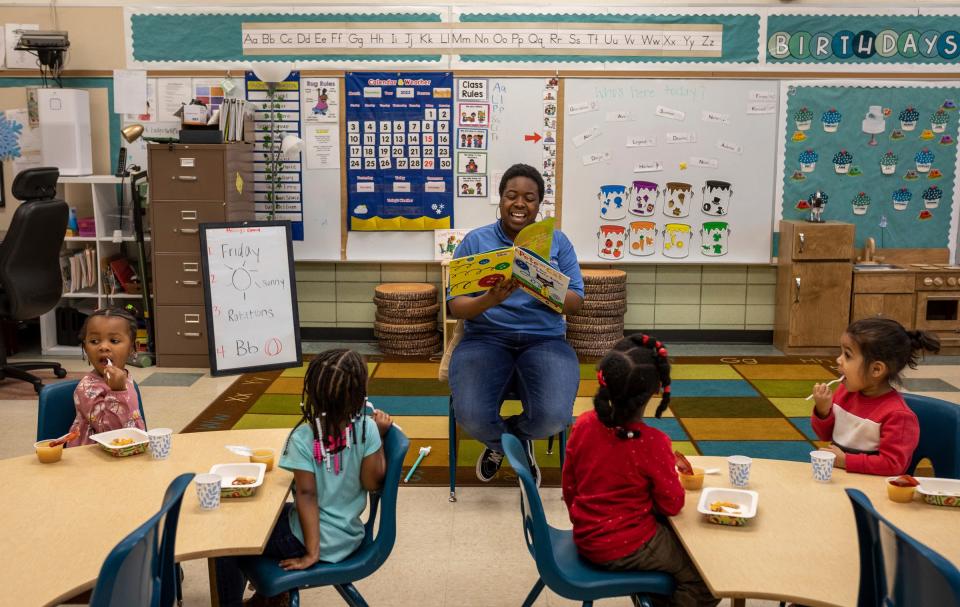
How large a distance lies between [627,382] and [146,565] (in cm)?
122

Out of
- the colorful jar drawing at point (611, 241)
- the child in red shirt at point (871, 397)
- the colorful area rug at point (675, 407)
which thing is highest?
the colorful jar drawing at point (611, 241)

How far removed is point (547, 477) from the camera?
14.6 feet

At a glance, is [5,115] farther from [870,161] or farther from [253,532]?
[870,161]

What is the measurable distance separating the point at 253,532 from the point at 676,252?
5.21m

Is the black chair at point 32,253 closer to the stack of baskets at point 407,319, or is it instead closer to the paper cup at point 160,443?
the stack of baskets at point 407,319

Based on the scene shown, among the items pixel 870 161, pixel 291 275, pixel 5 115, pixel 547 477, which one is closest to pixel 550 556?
pixel 547 477

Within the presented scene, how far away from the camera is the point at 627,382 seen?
2.45 m

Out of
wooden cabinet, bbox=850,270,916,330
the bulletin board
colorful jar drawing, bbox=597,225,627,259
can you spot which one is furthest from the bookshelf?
wooden cabinet, bbox=850,270,916,330

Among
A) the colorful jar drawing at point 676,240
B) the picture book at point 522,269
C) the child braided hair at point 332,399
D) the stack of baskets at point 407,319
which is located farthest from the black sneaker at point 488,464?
the colorful jar drawing at point 676,240

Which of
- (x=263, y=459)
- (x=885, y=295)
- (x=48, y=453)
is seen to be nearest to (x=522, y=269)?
(x=263, y=459)

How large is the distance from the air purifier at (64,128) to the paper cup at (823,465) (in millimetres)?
5770

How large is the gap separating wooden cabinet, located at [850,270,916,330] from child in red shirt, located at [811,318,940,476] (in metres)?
3.93

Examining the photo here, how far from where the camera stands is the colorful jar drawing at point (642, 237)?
22.8ft

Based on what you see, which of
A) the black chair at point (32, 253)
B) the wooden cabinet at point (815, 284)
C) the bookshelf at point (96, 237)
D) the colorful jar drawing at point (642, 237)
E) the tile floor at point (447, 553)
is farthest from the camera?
the colorful jar drawing at point (642, 237)
